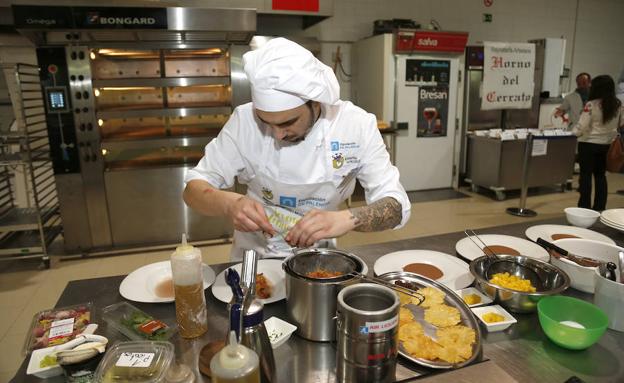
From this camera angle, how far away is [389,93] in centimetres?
505

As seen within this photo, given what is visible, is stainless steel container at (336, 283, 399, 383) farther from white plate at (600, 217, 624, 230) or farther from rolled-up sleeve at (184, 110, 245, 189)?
white plate at (600, 217, 624, 230)

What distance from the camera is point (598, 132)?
14.7 feet

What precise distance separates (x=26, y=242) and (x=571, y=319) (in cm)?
409

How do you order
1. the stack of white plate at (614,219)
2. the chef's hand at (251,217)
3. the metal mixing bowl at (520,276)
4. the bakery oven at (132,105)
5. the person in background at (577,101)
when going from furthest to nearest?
the person in background at (577,101)
the bakery oven at (132,105)
the stack of white plate at (614,219)
the chef's hand at (251,217)
the metal mixing bowl at (520,276)

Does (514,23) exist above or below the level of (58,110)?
above

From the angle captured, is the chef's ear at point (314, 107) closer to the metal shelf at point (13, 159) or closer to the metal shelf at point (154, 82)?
the metal shelf at point (154, 82)

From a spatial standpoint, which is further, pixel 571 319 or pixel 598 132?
pixel 598 132

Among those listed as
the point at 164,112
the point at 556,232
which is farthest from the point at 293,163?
the point at 164,112

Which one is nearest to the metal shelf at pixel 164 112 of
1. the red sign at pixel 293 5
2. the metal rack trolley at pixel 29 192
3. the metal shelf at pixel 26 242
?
the metal rack trolley at pixel 29 192

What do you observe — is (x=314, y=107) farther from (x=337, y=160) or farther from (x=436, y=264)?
(x=436, y=264)

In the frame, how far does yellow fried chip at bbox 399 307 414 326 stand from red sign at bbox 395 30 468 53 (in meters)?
4.35

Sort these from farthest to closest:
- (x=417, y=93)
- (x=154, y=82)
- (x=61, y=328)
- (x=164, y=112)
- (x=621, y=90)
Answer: (x=621, y=90) < (x=417, y=93) < (x=164, y=112) < (x=154, y=82) < (x=61, y=328)

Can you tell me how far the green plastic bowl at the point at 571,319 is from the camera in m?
0.98

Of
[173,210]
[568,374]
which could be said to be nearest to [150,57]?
[173,210]
